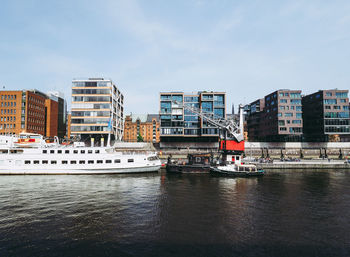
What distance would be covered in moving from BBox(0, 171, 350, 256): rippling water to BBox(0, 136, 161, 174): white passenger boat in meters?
15.4

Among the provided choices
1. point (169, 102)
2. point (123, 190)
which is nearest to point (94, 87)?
point (169, 102)

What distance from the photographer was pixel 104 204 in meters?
28.0

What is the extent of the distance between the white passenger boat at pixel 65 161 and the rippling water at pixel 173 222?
15.4 m

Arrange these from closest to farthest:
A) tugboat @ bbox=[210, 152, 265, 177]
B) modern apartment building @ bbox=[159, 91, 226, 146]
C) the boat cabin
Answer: tugboat @ bbox=[210, 152, 265, 177], the boat cabin, modern apartment building @ bbox=[159, 91, 226, 146]

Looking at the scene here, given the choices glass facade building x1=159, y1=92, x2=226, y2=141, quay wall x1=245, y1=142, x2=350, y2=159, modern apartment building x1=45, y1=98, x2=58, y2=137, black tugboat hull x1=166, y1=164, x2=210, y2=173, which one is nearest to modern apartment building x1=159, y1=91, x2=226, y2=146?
glass facade building x1=159, y1=92, x2=226, y2=141

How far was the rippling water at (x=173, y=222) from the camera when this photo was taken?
17.2m

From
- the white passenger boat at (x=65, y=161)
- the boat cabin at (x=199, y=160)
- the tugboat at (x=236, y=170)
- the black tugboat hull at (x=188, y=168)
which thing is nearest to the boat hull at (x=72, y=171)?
the white passenger boat at (x=65, y=161)

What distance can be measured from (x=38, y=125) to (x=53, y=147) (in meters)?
72.6

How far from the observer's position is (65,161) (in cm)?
5244

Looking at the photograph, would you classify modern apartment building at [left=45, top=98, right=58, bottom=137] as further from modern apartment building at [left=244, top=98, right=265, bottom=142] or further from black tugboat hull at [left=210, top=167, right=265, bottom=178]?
modern apartment building at [left=244, top=98, right=265, bottom=142]

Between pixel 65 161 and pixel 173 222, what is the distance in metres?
40.6

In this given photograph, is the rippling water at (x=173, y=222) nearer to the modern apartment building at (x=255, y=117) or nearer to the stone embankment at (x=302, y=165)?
the stone embankment at (x=302, y=165)

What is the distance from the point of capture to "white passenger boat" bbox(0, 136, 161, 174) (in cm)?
5150

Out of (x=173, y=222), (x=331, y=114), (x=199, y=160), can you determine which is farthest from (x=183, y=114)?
(x=173, y=222)
